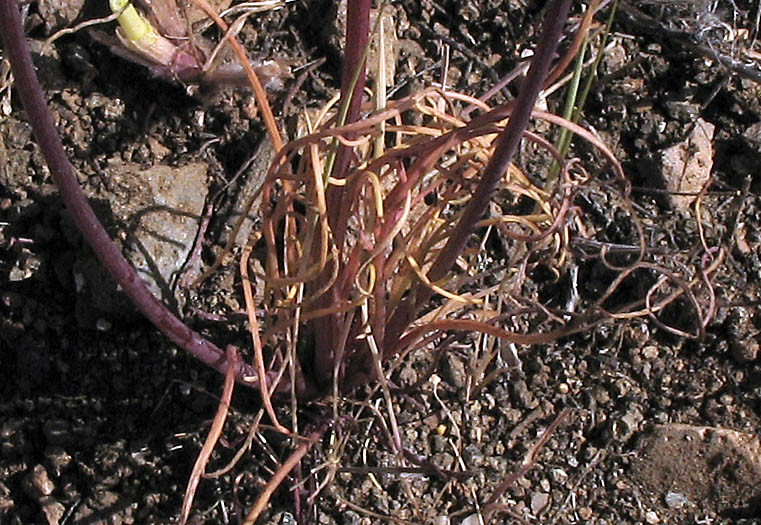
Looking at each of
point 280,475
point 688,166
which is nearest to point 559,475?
point 280,475

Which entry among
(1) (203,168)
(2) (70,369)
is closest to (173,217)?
(1) (203,168)

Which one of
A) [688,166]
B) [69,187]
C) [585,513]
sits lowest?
[585,513]

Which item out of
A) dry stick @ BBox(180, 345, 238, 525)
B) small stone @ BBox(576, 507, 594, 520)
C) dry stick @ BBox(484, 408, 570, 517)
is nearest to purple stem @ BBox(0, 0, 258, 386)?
dry stick @ BBox(180, 345, 238, 525)

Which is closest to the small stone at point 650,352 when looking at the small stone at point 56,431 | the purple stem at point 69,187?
the purple stem at point 69,187

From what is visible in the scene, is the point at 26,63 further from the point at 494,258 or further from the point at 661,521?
the point at 661,521

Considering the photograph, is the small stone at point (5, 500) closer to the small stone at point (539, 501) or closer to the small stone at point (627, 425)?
the small stone at point (539, 501)

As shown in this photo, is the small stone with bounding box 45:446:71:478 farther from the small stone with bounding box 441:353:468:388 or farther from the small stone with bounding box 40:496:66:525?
the small stone with bounding box 441:353:468:388

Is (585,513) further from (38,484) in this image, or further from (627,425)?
(38,484)
